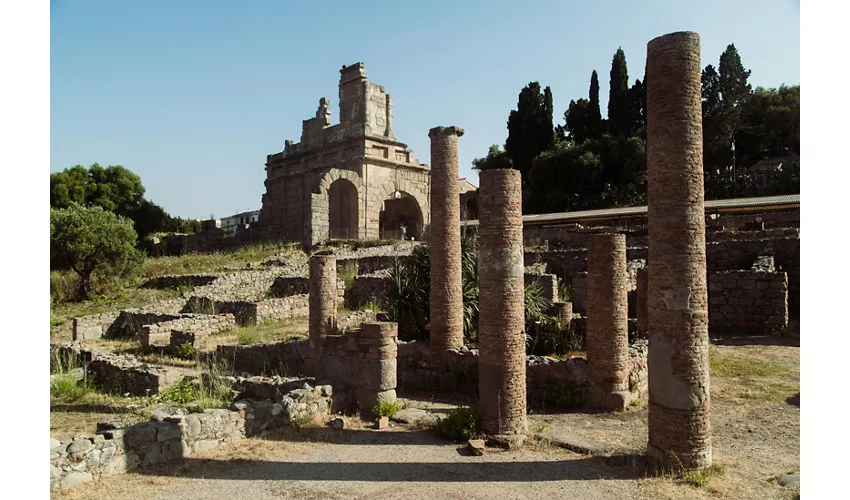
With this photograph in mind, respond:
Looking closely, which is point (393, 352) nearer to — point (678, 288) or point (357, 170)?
point (678, 288)

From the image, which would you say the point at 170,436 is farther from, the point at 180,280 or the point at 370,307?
the point at 180,280

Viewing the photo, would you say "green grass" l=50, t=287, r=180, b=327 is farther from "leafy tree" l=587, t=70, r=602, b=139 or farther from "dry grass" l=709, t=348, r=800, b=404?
"leafy tree" l=587, t=70, r=602, b=139

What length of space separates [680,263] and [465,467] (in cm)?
369

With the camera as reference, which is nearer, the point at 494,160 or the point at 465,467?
the point at 465,467

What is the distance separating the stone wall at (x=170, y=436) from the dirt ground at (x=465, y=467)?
18cm

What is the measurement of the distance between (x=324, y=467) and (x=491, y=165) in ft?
154

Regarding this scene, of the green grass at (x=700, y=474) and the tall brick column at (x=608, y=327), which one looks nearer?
the green grass at (x=700, y=474)

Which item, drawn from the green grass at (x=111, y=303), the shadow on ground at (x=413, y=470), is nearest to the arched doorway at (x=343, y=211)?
the green grass at (x=111, y=303)

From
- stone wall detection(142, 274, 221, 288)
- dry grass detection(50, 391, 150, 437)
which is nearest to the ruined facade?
stone wall detection(142, 274, 221, 288)

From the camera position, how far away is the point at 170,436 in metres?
7.47

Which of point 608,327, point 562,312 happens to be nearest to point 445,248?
point 608,327

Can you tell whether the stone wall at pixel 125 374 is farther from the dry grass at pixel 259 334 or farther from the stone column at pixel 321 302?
the stone column at pixel 321 302

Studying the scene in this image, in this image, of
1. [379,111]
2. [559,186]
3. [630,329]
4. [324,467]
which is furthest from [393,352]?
[559,186]

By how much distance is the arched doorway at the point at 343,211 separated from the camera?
2970 centimetres
